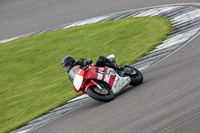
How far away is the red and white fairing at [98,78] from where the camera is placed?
8.72 m

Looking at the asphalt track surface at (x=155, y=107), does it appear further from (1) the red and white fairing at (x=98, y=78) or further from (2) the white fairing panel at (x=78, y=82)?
(2) the white fairing panel at (x=78, y=82)

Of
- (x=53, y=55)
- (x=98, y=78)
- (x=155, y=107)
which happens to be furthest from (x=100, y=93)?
(x=53, y=55)

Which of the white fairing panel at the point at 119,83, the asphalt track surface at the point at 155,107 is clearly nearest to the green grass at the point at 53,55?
the asphalt track surface at the point at 155,107

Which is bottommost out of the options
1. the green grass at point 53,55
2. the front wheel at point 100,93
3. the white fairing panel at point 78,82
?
the green grass at point 53,55

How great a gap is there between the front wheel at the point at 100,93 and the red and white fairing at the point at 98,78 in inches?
4.6

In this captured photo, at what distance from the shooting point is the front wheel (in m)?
8.48

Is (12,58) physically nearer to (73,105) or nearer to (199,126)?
(73,105)

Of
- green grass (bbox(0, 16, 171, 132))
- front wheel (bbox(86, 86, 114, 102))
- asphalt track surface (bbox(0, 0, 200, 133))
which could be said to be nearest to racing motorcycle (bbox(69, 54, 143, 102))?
front wheel (bbox(86, 86, 114, 102))

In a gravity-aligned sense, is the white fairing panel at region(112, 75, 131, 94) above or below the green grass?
above

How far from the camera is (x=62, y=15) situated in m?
19.7

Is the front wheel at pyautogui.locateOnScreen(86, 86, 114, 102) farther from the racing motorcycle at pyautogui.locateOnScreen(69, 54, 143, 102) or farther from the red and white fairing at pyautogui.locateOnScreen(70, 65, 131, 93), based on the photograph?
the red and white fairing at pyautogui.locateOnScreen(70, 65, 131, 93)

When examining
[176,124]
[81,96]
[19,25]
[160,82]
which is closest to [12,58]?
[19,25]

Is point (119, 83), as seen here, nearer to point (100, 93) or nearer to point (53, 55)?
point (100, 93)

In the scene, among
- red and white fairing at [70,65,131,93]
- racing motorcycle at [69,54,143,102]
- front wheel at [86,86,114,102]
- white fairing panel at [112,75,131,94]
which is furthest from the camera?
white fairing panel at [112,75,131,94]
